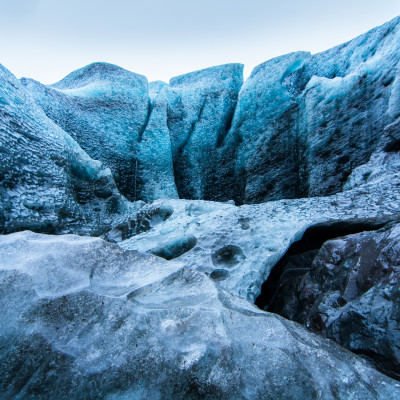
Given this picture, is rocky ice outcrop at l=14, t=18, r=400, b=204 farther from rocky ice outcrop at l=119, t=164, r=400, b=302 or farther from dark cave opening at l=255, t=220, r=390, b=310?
dark cave opening at l=255, t=220, r=390, b=310

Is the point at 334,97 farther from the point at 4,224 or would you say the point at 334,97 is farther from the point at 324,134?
the point at 4,224

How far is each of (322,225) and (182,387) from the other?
80.4 inches

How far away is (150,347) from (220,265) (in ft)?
4.54

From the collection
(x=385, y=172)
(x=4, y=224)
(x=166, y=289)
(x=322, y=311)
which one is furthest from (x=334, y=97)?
(x=4, y=224)

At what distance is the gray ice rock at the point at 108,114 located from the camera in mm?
6863

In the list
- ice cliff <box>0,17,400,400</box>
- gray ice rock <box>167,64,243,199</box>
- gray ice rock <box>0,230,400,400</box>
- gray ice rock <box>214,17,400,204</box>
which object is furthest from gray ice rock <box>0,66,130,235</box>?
gray ice rock <box>214,17,400,204</box>

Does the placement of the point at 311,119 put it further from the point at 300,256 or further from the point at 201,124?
the point at 300,256

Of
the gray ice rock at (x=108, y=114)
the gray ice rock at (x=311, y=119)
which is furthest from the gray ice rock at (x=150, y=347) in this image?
the gray ice rock at (x=108, y=114)

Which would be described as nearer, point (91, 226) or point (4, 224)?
point (4, 224)

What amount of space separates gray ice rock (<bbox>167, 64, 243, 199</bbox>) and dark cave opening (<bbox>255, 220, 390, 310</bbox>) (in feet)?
18.4

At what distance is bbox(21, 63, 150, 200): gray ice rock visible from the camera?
6.86 meters

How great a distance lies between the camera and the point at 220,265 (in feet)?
7.77

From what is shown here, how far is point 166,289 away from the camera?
4.53 feet

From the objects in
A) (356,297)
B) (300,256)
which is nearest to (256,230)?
(300,256)
